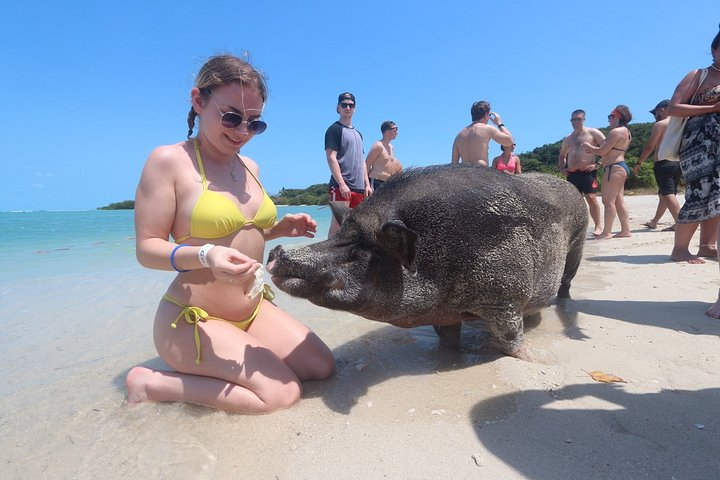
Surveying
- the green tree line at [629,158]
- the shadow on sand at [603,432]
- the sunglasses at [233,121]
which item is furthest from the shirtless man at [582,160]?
the green tree line at [629,158]

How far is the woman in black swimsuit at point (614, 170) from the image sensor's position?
8438 millimetres

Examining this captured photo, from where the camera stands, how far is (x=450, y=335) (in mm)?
3125

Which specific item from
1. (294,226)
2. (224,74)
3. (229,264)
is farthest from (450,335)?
(224,74)

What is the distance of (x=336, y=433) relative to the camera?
7.02 feet

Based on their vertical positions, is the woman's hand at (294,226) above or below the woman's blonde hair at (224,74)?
below

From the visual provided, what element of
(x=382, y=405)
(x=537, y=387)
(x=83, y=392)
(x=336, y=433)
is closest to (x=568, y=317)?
(x=537, y=387)

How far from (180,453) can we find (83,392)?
1.34m

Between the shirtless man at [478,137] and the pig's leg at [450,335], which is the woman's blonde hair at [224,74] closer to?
the pig's leg at [450,335]

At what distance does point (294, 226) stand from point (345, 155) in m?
4.07

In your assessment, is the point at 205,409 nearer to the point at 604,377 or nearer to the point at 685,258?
the point at 604,377

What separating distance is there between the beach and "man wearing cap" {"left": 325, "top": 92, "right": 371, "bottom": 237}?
3.26m

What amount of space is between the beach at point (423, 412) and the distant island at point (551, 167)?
15.7 meters

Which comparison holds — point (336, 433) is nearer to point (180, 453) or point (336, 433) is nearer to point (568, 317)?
point (180, 453)

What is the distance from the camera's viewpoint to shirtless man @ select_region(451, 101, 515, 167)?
24.0 ft
